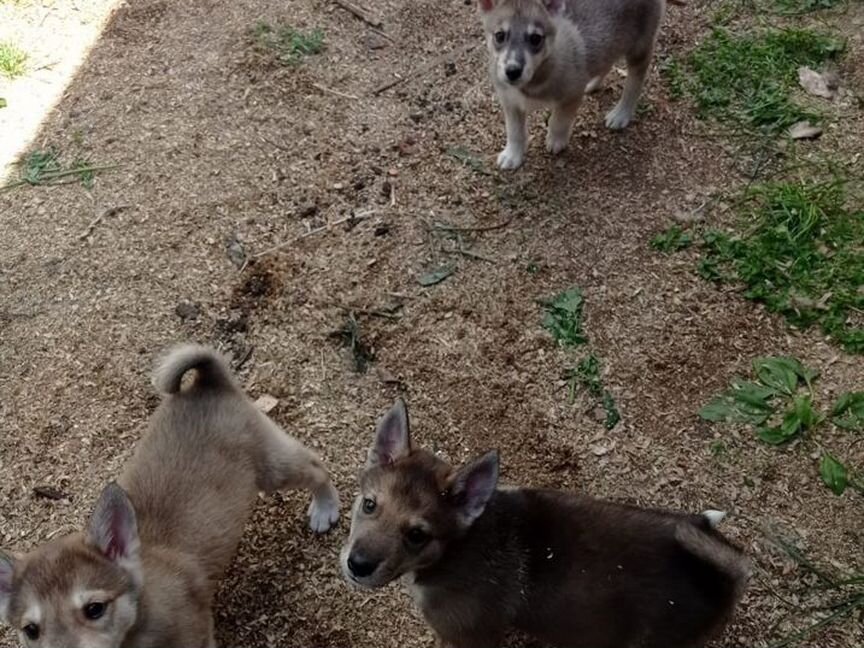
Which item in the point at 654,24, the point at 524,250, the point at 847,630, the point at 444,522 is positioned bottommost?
the point at 847,630

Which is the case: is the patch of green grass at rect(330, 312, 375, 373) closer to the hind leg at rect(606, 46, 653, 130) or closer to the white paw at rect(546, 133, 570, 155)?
the white paw at rect(546, 133, 570, 155)

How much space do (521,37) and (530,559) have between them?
2.98 meters

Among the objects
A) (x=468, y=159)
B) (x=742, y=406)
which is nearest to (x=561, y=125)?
(x=468, y=159)

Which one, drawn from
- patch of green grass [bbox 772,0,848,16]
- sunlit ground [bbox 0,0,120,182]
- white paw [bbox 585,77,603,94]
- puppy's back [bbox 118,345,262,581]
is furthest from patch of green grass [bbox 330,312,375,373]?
patch of green grass [bbox 772,0,848,16]

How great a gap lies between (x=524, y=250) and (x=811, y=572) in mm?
2195

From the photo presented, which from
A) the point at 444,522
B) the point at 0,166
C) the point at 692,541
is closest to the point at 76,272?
the point at 0,166

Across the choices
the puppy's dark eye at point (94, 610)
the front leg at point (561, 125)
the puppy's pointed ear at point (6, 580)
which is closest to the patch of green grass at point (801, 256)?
the front leg at point (561, 125)

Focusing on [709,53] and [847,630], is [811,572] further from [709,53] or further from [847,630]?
[709,53]

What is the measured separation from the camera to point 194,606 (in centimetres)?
307

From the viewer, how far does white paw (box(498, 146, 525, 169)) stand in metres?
5.11

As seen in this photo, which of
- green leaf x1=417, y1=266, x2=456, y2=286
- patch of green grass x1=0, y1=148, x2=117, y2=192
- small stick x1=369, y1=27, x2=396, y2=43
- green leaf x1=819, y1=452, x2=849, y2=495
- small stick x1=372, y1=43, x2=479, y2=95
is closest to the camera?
green leaf x1=819, y1=452, x2=849, y2=495

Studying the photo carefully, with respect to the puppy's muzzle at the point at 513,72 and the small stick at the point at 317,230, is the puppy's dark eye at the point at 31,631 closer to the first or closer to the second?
the small stick at the point at 317,230

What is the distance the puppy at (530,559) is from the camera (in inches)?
114

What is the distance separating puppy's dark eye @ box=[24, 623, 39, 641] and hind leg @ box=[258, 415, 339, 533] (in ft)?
3.32
